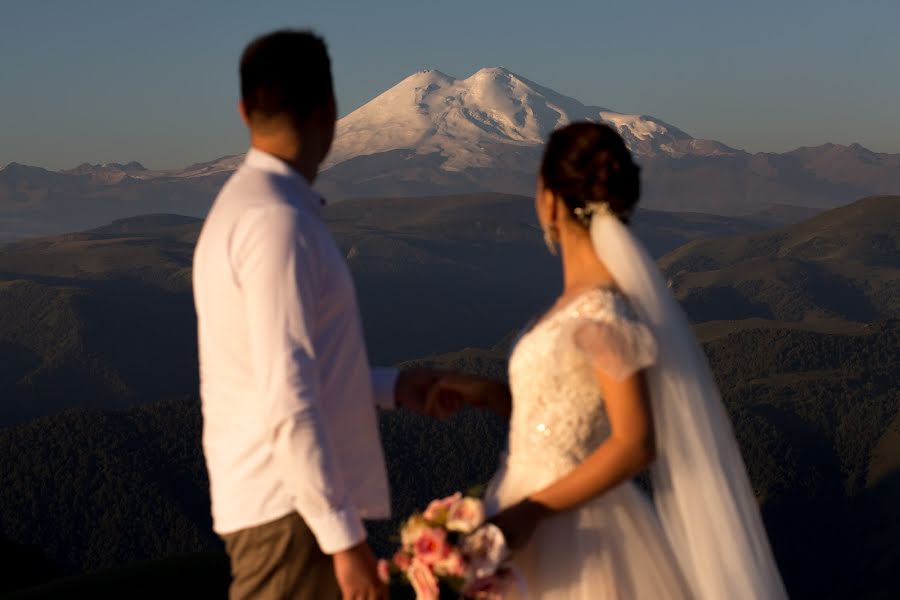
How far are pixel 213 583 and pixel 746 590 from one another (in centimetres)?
3340

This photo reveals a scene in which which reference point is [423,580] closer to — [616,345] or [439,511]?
[439,511]

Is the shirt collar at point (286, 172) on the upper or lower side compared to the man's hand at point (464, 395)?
upper

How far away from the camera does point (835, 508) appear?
170500mm

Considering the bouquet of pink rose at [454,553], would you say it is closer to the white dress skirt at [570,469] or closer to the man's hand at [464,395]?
the white dress skirt at [570,469]

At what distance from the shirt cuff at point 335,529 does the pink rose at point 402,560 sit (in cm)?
70

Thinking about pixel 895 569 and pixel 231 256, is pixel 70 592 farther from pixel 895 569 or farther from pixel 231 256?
pixel 895 569

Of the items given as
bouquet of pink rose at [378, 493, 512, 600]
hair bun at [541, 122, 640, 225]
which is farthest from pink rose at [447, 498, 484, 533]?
hair bun at [541, 122, 640, 225]

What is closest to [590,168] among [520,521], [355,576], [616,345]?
[616,345]

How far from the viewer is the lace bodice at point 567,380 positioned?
5.40 metres

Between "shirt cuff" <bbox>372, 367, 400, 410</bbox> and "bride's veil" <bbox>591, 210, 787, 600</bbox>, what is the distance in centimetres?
126

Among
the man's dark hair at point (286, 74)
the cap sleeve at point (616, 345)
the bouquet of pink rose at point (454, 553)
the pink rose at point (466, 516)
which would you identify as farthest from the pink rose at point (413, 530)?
the man's dark hair at point (286, 74)

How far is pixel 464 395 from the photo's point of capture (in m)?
6.00

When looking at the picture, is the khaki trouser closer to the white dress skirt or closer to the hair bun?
the white dress skirt

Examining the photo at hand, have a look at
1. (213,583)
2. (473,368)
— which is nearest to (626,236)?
(213,583)
